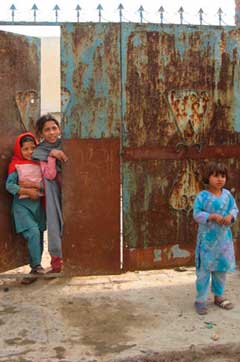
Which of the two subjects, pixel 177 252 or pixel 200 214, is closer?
pixel 200 214

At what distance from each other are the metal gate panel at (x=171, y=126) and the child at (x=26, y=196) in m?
0.81

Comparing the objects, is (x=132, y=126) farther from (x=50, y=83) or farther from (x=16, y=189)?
(x=50, y=83)

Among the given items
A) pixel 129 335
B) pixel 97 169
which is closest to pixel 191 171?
pixel 97 169

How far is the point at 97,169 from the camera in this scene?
4.38 metres

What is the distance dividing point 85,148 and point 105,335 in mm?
1683

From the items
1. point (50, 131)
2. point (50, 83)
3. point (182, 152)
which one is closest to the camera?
point (50, 131)

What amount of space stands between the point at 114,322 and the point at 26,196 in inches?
56.4

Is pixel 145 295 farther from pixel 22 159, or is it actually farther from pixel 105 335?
pixel 22 159

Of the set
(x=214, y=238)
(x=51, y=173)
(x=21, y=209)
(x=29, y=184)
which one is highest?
(x=51, y=173)

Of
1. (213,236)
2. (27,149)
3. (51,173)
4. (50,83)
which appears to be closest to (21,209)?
(51,173)

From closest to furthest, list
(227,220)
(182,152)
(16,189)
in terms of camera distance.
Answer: (227,220) < (16,189) < (182,152)

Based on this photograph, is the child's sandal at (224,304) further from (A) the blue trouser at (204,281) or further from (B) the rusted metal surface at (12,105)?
(B) the rusted metal surface at (12,105)

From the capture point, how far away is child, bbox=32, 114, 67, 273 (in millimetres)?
4355

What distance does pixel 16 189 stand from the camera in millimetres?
4254
